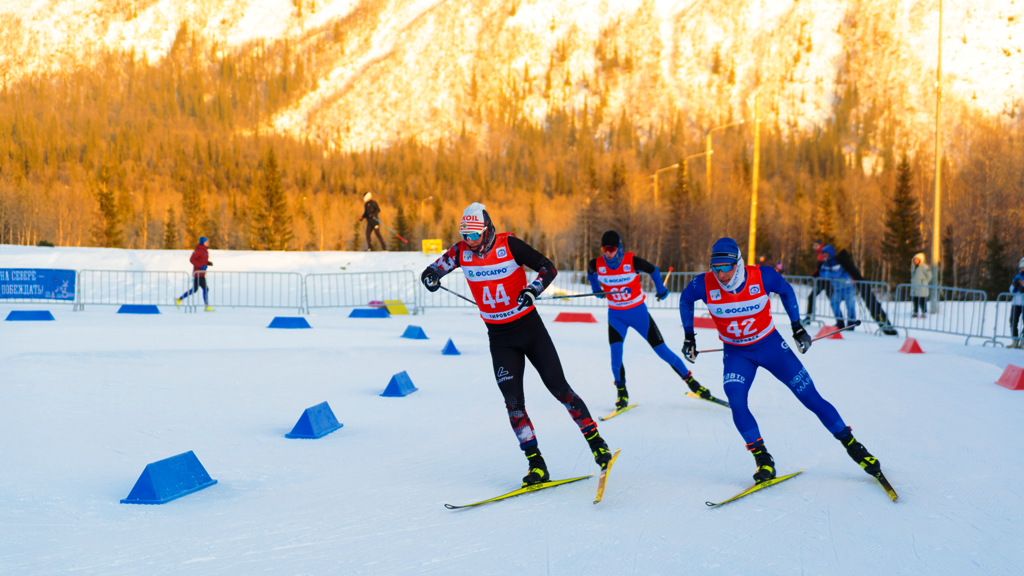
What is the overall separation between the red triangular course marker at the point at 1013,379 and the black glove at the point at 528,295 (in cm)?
783

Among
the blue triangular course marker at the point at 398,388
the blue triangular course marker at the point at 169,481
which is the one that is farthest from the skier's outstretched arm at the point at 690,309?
the blue triangular course marker at the point at 398,388

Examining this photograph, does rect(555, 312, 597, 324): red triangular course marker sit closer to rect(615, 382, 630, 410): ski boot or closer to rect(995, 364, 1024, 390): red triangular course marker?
rect(995, 364, 1024, 390): red triangular course marker

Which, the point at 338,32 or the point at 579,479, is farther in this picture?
the point at 338,32

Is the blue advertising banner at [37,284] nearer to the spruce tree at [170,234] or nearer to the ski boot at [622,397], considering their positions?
the ski boot at [622,397]

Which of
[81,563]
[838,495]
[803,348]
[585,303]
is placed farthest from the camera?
[585,303]

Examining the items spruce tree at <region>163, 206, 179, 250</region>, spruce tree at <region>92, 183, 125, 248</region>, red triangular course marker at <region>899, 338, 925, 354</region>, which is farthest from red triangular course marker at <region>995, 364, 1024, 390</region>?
spruce tree at <region>163, 206, 179, 250</region>

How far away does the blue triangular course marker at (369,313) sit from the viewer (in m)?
19.2

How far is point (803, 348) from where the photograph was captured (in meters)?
5.31

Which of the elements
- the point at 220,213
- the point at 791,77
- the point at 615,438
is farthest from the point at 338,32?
the point at 615,438

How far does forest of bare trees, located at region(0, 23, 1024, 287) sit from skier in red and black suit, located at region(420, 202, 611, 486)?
44.4m

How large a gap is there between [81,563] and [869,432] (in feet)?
21.2

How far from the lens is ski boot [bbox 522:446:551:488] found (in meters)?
5.04

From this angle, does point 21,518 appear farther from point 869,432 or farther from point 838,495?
point 869,432

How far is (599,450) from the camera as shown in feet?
16.7
